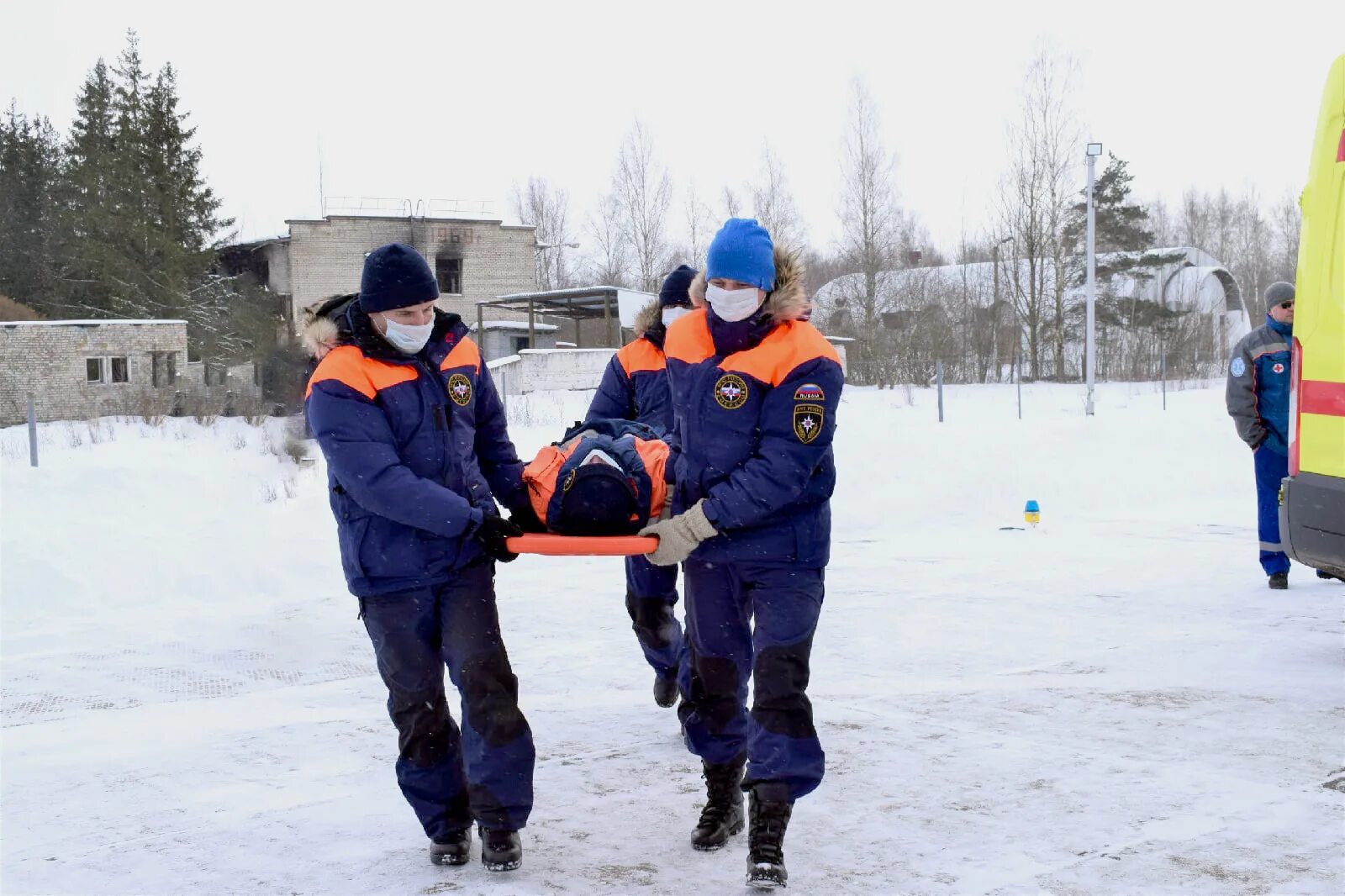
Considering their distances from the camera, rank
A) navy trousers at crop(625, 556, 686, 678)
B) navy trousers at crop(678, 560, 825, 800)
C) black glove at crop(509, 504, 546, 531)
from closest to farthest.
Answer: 1. navy trousers at crop(678, 560, 825, 800)
2. black glove at crop(509, 504, 546, 531)
3. navy trousers at crop(625, 556, 686, 678)

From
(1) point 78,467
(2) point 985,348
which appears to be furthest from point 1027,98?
(1) point 78,467

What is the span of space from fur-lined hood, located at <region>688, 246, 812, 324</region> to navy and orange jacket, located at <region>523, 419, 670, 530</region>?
643mm

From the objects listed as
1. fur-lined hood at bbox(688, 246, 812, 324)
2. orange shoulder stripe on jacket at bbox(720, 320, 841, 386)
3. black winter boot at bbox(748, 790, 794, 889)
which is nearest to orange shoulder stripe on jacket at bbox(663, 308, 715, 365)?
orange shoulder stripe on jacket at bbox(720, 320, 841, 386)

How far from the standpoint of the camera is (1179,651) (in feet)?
20.6

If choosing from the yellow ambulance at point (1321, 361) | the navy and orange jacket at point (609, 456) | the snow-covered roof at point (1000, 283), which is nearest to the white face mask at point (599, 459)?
the navy and orange jacket at point (609, 456)

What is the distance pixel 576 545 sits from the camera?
344cm

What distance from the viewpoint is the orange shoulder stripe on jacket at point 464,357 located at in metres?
3.77

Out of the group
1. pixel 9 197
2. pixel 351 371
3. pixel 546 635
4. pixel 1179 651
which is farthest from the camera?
pixel 9 197

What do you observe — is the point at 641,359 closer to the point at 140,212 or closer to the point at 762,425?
the point at 762,425

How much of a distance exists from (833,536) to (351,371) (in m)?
8.52

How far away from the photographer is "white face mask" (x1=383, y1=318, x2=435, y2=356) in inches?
143

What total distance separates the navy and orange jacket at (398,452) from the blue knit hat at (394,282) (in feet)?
0.29

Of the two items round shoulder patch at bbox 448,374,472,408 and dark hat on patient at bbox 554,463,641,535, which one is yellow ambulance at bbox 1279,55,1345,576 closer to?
dark hat on patient at bbox 554,463,641,535

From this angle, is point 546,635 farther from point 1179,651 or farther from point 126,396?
point 126,396
